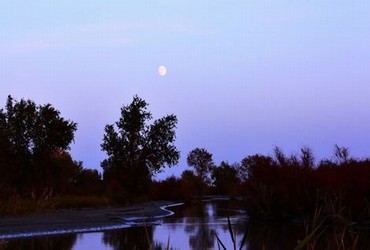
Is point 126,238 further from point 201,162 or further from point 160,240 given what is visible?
point 201,162

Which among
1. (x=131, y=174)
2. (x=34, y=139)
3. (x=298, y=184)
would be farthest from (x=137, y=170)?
(x=298, y=184)

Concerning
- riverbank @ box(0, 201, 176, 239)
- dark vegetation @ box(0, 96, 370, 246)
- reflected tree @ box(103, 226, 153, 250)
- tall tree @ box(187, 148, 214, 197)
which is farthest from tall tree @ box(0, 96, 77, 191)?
tall tree @ box(187, 148, 214, 197)

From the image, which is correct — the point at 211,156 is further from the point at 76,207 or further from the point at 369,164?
the point at 369,164

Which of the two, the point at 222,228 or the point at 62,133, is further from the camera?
the point at 62,133

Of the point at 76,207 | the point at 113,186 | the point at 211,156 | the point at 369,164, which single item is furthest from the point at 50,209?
the point at 211,156

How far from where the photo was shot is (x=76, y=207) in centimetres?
4694

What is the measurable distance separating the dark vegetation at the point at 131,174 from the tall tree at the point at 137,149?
4.0 inches

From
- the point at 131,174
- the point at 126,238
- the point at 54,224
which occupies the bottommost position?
the point at 126,238

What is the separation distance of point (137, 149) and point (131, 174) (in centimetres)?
321

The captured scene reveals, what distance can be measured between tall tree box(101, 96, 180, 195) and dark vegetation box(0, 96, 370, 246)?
0.10m

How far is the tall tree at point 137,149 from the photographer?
66.0m

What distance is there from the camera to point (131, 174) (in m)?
65.2

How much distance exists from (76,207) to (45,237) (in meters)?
21.8

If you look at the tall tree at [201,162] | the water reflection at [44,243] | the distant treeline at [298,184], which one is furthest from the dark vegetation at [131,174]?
the tall tree at [201,162]
